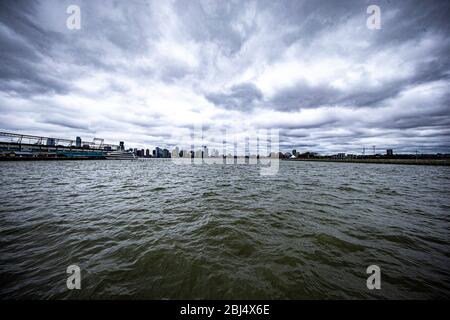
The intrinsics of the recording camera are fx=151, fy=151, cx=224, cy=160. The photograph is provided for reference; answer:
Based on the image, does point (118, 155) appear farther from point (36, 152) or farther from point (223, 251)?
point (223, 251)

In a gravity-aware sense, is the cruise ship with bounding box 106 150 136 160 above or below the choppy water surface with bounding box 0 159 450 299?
above

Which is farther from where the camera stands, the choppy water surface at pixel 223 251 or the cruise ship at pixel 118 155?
the cruise ship at pixel 118 155

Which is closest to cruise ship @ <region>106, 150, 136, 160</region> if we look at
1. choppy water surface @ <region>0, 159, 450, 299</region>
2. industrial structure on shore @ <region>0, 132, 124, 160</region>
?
industrial structure on shore @ <region>0, 132, 124, 160</region>

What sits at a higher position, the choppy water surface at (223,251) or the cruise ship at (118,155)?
the cruise ship at (118,155)

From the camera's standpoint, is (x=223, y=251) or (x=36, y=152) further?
(x=36, y=152)

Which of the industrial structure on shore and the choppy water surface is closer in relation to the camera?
the choppy water surface

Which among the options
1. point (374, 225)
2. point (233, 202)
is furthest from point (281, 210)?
point (374, 225)

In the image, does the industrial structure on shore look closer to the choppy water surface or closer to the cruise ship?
the cruise ship

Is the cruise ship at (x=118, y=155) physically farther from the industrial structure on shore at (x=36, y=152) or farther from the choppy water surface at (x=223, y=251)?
the choppy water surface at (x=223, y=251)

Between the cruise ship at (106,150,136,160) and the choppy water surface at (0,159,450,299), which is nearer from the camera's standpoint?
the choppy water surface at (0,159,450,299)

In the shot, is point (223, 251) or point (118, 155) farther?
point (118, 155)

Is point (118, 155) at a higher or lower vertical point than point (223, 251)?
higher

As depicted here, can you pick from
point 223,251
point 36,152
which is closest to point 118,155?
point 36,152

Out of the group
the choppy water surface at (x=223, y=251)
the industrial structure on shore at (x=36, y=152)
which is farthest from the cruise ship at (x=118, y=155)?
the choppy water surface at (x=223, y=251)
